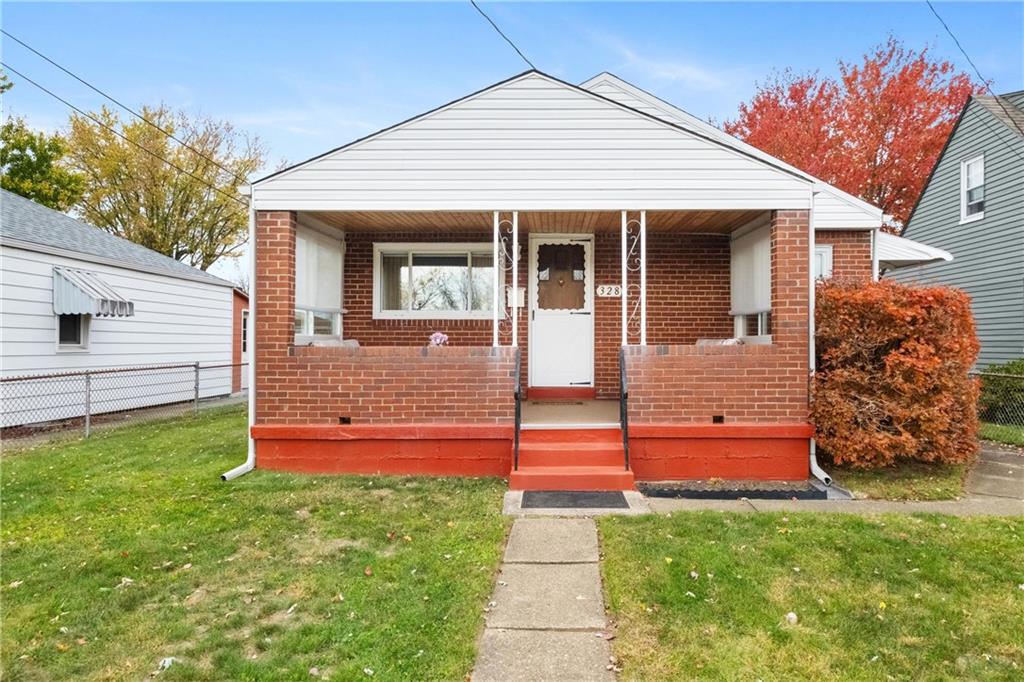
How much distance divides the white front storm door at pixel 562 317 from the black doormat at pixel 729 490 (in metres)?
2.56

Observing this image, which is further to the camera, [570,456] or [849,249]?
[849,249]

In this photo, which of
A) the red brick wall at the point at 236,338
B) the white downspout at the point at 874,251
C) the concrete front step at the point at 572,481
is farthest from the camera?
the red brick wall at the point at 236,338

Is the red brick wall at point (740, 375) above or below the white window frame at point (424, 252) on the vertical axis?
below

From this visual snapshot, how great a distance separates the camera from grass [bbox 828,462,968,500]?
18.2 feet

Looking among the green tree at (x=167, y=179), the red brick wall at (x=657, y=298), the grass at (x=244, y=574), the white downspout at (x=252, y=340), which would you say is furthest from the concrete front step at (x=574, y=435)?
the green tree at (x=167, y=179)

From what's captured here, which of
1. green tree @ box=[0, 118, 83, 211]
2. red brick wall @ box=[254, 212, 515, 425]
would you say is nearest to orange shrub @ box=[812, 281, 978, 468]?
red brick wall @ box=[254, 212, 515, 425]

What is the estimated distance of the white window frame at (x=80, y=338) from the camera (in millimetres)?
10227

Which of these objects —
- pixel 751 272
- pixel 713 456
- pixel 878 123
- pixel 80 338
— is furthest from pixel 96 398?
pixel 878 123

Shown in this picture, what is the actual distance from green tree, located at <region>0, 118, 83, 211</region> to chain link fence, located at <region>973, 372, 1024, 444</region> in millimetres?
29103

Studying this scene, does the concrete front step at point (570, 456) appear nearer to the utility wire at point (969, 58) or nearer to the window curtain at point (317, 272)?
the window curtain at point (317, 272)

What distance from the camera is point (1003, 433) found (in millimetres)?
8727

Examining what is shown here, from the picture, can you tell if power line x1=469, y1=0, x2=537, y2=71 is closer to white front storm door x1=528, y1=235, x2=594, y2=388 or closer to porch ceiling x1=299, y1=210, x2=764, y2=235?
porch ceiling x1=299, y1=210, x2=764, y2=235

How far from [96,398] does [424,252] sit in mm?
7497

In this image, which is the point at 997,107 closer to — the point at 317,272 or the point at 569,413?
the point at 569,413
